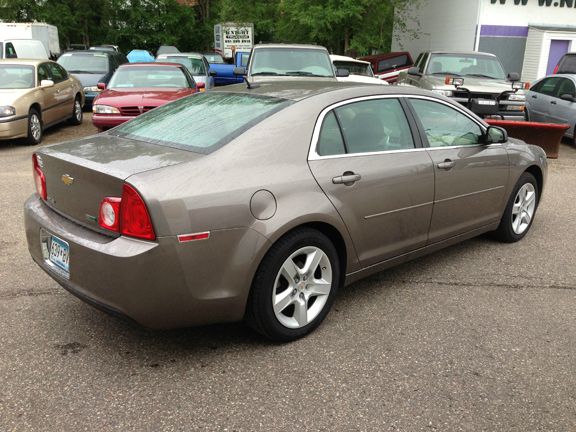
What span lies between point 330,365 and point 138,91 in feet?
26.6

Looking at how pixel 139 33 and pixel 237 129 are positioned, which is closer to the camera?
pixel 237 129

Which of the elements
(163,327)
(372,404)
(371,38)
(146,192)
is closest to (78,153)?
(146,192)

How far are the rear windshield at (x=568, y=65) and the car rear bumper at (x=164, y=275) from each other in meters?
13.0

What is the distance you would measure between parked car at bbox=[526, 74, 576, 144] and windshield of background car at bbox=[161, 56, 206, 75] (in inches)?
338

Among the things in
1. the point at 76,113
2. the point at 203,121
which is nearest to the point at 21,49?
the point at 76,113

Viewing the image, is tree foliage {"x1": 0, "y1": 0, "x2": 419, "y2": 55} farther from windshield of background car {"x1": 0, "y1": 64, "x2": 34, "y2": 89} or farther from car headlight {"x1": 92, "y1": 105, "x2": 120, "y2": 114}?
car headlight {"x1": 92, "y1": 105, "x2": 120, "y2": 114}

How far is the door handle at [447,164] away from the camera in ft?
13.5

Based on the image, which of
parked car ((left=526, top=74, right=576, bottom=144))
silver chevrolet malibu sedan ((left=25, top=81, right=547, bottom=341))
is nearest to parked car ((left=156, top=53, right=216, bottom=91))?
parked car ((left=526, top=74, right=576, bottom=144))

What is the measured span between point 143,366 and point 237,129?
145 centimetres

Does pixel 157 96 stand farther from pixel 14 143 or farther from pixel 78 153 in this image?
pixel 78 153

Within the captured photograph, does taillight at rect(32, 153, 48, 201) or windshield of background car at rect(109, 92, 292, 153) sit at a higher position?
windshield of background car at rect(109, 92, 292, 153)

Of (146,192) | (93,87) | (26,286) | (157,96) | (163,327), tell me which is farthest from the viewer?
(93,87)

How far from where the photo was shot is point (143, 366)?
10.2ft

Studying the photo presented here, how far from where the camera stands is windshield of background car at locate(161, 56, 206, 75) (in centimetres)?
1574
